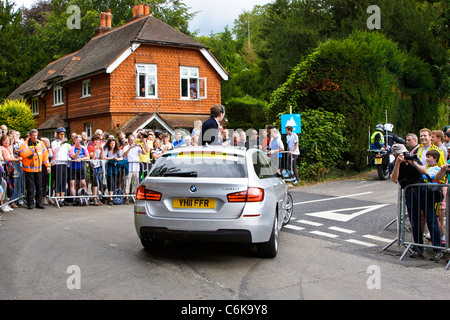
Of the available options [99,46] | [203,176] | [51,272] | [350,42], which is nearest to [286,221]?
[203,176]

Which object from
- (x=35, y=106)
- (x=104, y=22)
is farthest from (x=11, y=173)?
(x=104, y=22)

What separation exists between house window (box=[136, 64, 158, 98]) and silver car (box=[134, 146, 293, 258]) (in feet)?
79.1

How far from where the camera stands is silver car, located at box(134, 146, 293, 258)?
6.30 m

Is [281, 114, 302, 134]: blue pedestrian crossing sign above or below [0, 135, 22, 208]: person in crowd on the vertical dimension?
above

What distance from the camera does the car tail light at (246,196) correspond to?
6348mm

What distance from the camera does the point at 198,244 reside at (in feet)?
25.8

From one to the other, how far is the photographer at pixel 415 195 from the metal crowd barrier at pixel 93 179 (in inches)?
316

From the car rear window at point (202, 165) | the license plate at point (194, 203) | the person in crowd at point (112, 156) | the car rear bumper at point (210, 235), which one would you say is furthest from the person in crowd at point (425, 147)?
the person in crowd at point (112, 156)

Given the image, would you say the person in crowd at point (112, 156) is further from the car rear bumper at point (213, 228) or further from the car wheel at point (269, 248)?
the car wheel at point (269, 248)

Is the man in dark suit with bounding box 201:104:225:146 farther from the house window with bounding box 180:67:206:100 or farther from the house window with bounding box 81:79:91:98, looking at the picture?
the house window with bounding box 81:79:91:98

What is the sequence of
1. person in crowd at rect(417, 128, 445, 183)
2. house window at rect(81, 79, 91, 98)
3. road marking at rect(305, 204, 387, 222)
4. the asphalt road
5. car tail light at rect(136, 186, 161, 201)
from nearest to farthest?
the asphalt road < car tail light at rect(136, 186, 161, 201) < person in crowd at rect(417, 128, 445, 183) < road marking at rect(305, 204, 387, 222) < house window at rect(81, 79, 91, 98)

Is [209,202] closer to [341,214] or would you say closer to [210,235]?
[210,235]

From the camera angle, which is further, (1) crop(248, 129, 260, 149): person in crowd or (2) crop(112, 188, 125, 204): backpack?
(1) crop(248, 129, 260, 149): person in crowd

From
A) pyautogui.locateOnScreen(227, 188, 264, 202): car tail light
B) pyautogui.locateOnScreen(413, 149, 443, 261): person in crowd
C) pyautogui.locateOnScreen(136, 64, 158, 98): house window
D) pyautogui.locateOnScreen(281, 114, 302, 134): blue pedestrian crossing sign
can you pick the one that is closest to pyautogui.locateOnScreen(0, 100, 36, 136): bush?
pyautogui.locateOnScreen(136, 64, 158, 98): house window
